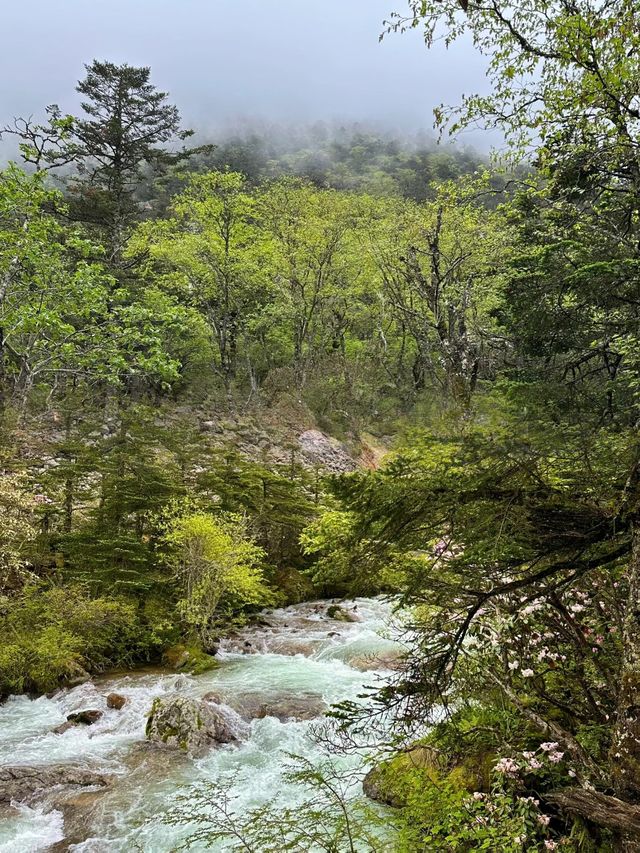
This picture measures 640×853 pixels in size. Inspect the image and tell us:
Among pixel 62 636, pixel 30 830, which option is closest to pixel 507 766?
pixel 30 830

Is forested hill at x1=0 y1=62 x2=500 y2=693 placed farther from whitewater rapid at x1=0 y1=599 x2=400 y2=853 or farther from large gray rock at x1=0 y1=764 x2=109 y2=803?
large gray rock at x1=0 y1=764 x2=109 y2=803

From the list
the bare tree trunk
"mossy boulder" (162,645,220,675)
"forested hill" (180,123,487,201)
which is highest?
"forested hill" (180,123,487,201)

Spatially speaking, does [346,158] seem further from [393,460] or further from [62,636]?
[393,460]

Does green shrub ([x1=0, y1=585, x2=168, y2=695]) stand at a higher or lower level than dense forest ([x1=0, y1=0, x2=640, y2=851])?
lower

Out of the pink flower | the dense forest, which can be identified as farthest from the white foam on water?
the pink flower

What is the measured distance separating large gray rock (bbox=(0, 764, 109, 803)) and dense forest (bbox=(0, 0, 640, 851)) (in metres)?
2.01

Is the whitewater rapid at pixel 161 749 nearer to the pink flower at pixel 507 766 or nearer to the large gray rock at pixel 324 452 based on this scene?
the pink flower at pixel 507 766

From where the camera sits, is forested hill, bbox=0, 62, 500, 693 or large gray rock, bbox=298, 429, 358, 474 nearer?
forested hill, bbox=0, 62, 500, 693

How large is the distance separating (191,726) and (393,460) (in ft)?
22.5

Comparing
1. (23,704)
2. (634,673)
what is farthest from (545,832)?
(23,704)

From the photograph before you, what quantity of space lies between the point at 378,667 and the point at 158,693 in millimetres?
4231

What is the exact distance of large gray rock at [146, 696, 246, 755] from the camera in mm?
8380

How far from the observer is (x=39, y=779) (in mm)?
7258

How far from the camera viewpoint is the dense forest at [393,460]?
133 inches
